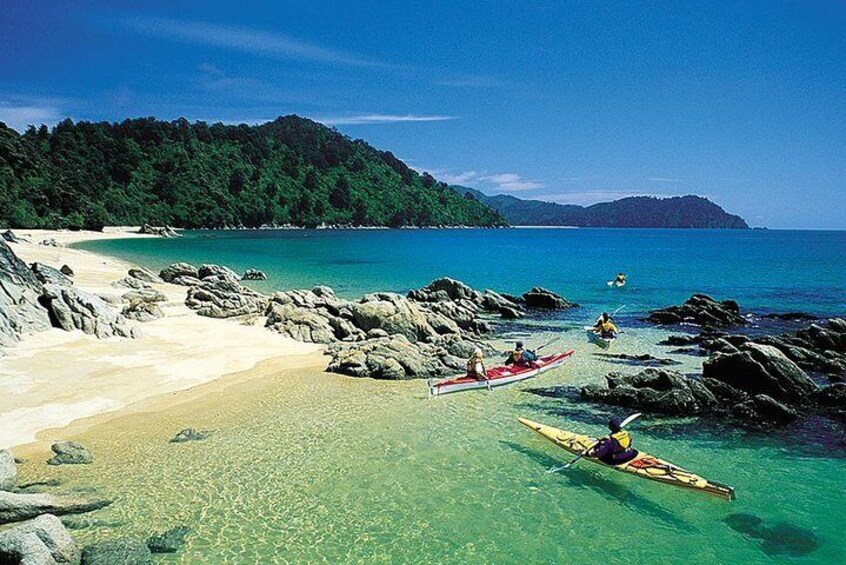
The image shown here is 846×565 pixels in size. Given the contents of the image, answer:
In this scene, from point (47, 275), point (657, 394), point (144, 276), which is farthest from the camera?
point (144, 276)

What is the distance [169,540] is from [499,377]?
16104 mm

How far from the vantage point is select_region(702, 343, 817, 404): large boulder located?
23.8 meters

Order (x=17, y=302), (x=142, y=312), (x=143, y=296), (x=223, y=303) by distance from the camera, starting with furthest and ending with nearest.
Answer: (x=143, y=296) → (x=223, y=303) → (x=142, y=312) → (x=17, y=302)

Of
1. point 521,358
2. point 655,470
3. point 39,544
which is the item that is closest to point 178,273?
point 521,358

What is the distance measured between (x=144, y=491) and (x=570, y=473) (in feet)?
39.5

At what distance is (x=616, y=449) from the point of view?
1644 centimetres

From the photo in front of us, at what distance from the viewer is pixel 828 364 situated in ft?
93.8

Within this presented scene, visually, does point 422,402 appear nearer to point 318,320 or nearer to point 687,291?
point 318,320

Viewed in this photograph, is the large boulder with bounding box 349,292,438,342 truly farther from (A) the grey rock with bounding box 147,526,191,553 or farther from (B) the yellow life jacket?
(A) the grey rock with bounding box 147,526,191,553

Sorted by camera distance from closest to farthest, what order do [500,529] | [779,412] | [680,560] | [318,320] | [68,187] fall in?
[680,560], [500,529], [779,412], [318,320], [68,187]

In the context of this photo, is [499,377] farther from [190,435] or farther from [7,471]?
[7,471]

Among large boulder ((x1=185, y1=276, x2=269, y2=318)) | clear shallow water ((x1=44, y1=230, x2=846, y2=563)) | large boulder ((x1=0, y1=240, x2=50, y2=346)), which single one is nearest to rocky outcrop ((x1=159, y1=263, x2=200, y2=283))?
large boulder ((x1=185, y1=276, x2=269, y2=318))

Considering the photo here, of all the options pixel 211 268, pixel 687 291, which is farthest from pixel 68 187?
pixel 687 291

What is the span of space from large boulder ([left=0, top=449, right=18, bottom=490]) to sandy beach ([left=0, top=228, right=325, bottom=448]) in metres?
2.73
